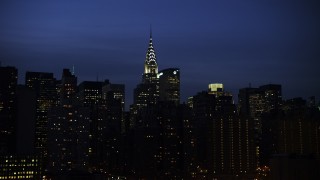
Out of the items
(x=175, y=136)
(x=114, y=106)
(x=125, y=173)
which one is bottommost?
(x=125, y=173)

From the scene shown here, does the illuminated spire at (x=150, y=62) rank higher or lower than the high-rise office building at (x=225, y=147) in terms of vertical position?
higher

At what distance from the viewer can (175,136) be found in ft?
239

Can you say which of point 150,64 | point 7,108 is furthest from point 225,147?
point 150,64

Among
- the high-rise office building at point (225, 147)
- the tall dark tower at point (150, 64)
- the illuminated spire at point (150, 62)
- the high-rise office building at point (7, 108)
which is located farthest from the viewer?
the illuminated spire at point (150, 62)

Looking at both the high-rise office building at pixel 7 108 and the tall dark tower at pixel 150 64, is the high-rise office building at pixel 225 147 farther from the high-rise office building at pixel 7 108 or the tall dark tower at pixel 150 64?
the tall dark tower at pixel 150 64

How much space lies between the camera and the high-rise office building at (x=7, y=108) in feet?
178

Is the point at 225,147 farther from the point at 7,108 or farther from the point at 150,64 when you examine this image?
the point at 150,64

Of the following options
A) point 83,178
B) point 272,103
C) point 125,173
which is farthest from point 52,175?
point 272,103

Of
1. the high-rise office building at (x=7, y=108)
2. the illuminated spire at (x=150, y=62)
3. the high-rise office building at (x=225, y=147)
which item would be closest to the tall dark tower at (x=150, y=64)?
the illuminated spire at (x=150, y=62)

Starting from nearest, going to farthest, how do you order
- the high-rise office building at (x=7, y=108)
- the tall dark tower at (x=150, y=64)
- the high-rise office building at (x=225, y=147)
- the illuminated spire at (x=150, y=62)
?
1. the high-rise office building at (x=7, y=108)
2. the high-rise office building at (x=225, y=147)
3. the tall dark tower at (x=150, y=64)
4. the illuminated spire at (x=150, y=62)

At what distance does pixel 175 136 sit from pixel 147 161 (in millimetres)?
6101

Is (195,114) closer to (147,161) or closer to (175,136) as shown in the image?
(175,136)

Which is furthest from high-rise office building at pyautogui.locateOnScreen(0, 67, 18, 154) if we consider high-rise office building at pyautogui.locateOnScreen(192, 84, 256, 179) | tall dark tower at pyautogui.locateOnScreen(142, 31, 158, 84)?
tall dark tower at pyautogui.locateOnScreen(142, 31, 158, 84)

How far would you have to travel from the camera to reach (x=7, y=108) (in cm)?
5647
